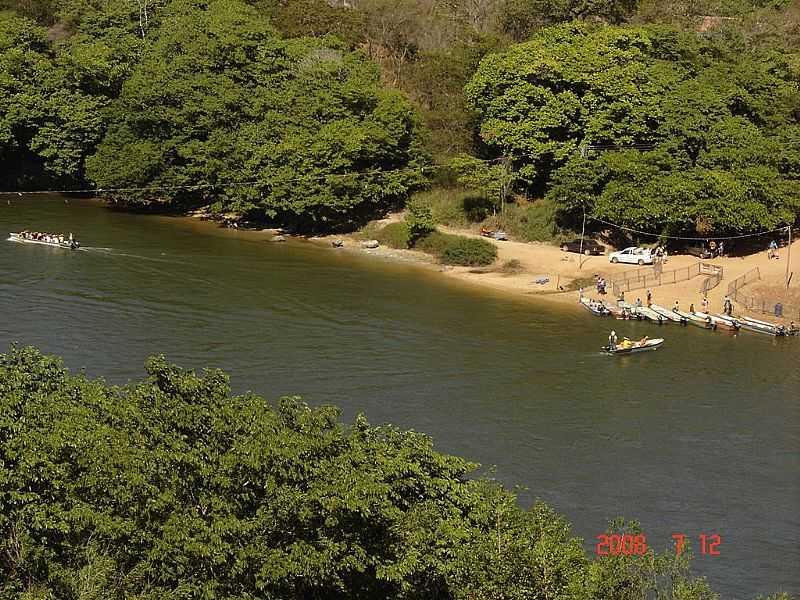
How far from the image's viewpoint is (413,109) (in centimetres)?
9775

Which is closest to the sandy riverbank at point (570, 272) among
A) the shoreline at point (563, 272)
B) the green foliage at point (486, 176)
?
the shoreline at point (563, 272)

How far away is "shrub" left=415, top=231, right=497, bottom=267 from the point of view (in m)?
83.6

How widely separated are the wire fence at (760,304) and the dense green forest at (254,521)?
43.6 m

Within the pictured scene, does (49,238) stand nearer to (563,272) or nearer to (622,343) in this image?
(563,272)

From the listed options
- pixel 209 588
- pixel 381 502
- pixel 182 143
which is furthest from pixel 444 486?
pixel 182 143

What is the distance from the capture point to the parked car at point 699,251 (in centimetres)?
8119

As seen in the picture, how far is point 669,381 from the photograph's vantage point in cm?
6031

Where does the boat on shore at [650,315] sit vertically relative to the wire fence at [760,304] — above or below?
below

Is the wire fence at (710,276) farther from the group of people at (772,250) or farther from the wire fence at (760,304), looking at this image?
the group of people at (772,250)

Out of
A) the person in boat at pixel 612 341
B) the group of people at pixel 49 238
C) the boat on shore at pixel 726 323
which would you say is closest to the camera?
the person in boat at pixel 612 341

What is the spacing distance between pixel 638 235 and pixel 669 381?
2614 centimetres

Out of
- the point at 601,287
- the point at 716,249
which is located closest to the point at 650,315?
the point at 601,287

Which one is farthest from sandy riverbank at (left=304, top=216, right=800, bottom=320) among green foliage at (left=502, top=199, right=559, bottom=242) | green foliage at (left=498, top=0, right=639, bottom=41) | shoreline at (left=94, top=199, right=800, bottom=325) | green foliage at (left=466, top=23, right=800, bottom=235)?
green foliage at (left=498, top=0, right=639, bottom=41)
